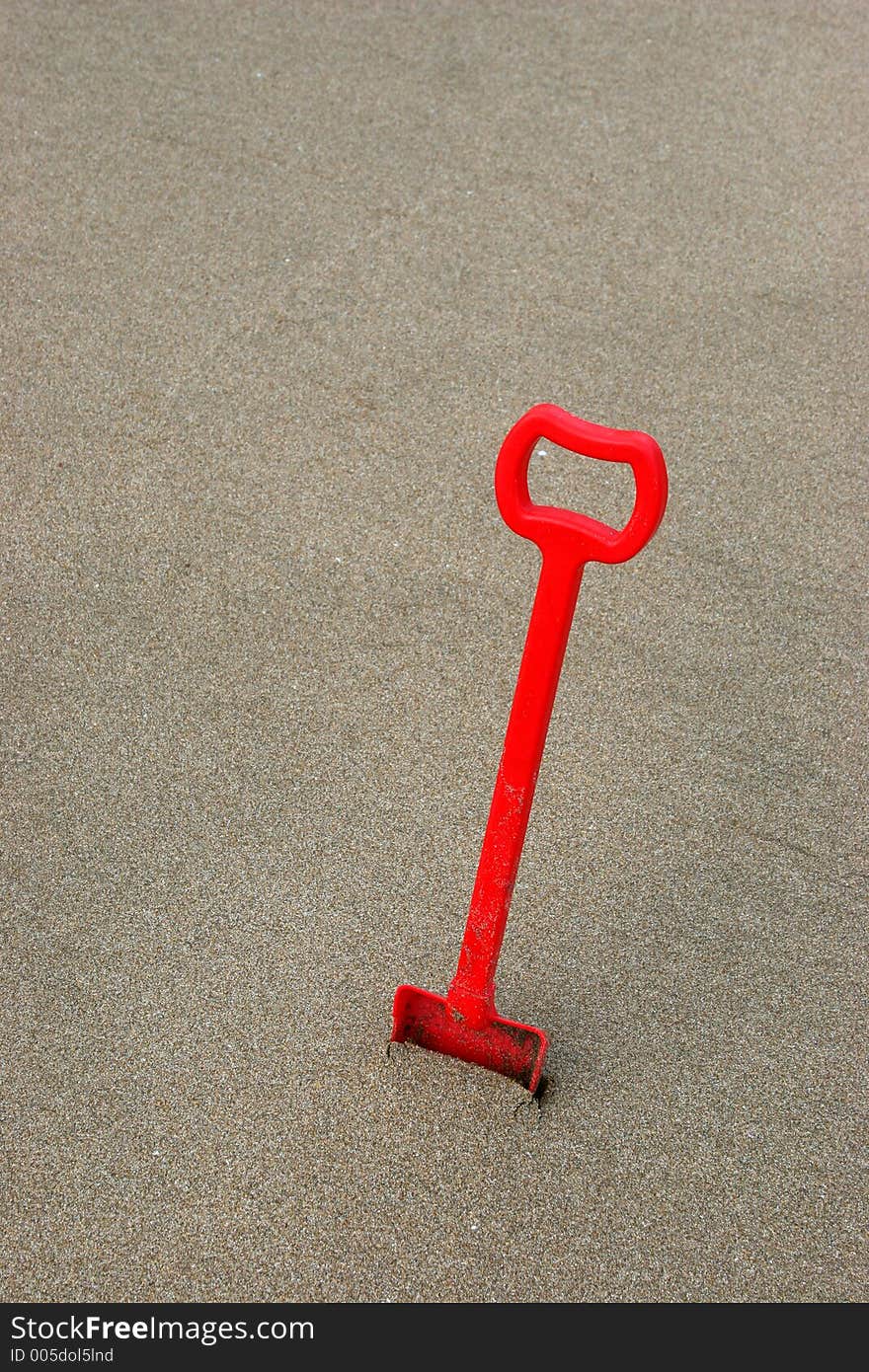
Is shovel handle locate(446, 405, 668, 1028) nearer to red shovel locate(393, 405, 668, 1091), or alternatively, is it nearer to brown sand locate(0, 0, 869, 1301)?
red shovel locate(393, 405, 668, 1091)

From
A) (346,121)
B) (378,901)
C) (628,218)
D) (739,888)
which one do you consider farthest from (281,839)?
(346,121)

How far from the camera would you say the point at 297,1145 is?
1.71m

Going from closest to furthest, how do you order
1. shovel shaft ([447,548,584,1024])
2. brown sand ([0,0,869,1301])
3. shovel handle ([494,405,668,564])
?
shovel handle ([494,405,668,564]) → shovel shaft ([447,548,584,1024]) → brown sand ([0,0,869,1301])

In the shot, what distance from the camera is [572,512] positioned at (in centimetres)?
139

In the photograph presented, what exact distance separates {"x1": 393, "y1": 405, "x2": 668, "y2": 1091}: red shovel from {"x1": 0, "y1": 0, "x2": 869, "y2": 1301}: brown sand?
0.08 metres

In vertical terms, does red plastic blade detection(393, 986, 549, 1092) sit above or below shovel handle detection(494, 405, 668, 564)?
below

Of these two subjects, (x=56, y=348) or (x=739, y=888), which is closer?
(x=739, y=888)

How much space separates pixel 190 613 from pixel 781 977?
4.00 ft

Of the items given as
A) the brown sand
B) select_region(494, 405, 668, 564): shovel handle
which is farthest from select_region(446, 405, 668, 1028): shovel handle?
the brown sand

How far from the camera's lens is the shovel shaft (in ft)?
4.71

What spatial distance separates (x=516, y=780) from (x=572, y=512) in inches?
13.7

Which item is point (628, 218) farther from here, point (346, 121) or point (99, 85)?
point (99, 85)

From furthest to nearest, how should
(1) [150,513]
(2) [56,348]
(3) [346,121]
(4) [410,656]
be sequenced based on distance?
1. (3) [346,121]
2. (2) [56,348]
3. (1) [150,513]
4. (4) [410,656]

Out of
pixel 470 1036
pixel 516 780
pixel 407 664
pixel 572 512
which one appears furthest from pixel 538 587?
pixel 407 664
